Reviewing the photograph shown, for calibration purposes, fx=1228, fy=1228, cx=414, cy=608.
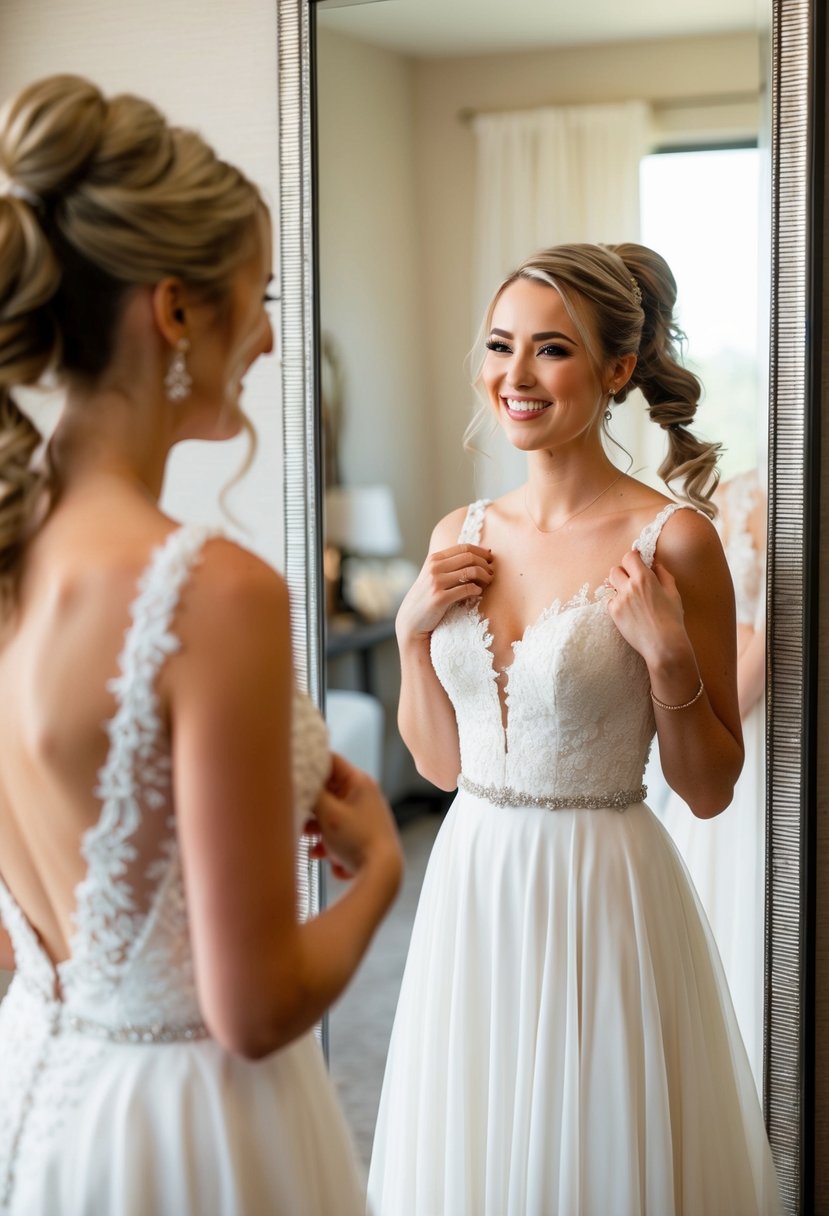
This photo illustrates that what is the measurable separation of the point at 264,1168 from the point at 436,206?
4.88ft

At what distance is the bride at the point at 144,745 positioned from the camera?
3.10 feet

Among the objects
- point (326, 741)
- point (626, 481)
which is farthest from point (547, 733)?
point (326, 741)

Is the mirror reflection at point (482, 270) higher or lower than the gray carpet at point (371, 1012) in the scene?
higher

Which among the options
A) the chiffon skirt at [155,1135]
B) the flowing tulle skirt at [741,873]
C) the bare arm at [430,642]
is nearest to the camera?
the chiffon skirt at [155,1135]

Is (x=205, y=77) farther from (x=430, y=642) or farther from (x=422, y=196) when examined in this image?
(x=430, y=642)

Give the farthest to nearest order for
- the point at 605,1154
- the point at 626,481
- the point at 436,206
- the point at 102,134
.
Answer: the point at 436,206 < the point at 626,481 < the point at 605,1154 < the point at 102,134

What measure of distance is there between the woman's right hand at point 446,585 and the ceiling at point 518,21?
32.1 inches

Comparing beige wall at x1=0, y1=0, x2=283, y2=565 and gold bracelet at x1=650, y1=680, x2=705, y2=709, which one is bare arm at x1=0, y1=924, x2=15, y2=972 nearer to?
→ gold bracelet at x1=650, y1=680, x2=705, y2=709

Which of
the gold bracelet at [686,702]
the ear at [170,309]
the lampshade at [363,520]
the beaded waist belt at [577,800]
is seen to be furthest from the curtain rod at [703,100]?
the ear at [170,309]

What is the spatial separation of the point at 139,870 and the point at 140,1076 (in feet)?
0.65

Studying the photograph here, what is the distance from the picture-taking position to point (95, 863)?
1.01 m

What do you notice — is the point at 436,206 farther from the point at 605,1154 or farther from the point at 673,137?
the point at 605,1154

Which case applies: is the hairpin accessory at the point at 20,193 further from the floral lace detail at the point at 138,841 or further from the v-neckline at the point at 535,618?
the v-neckline at the point at 535,618

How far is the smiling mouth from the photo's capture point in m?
1.78
